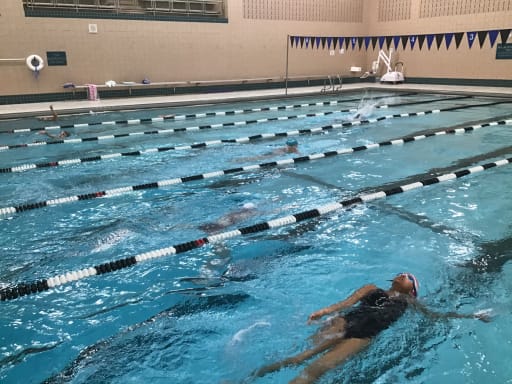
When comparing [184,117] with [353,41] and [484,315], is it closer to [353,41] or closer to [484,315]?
[484,315]

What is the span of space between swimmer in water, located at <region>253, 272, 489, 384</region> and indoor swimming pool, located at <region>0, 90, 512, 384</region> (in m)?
0.06

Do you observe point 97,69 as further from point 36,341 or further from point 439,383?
point 439,383

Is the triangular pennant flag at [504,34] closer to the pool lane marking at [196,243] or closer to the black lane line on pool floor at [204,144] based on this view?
the black lane line on pool floor at [204,144]

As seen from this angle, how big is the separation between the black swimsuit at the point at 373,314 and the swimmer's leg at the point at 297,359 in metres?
0.12

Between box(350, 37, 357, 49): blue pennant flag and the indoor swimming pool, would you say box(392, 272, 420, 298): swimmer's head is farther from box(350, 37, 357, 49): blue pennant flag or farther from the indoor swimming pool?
box(350, 37, 357, 49): blue pennant flag

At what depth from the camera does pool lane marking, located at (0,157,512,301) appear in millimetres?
2990

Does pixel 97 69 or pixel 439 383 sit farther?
pixel 97 69

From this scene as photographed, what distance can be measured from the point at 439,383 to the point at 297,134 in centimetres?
647

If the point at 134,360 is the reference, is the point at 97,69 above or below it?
above

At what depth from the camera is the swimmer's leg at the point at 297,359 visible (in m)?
2.24

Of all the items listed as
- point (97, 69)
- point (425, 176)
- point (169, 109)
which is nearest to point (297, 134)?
point (425, 176)

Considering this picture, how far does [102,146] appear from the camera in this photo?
295 inches

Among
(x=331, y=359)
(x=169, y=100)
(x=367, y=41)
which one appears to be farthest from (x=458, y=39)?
(x=331, y=359)

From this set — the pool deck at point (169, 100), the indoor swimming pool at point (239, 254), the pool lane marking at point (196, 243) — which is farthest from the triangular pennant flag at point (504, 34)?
the pool lane marking at point (196, 243)
